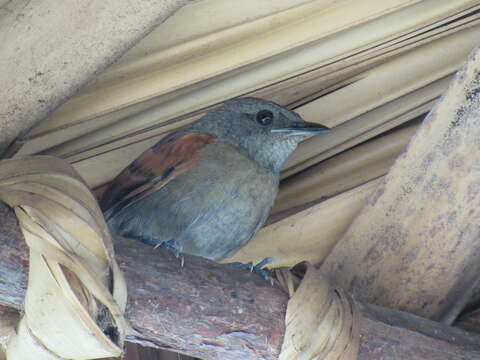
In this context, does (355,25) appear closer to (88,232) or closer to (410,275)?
(410,275)

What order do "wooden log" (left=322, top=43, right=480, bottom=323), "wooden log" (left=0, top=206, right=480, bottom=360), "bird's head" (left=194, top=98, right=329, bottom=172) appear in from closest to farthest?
"wooden log" (left=0, top=206, right=480, bottom=360), "wooden log" (left=322, top=43, right=480, bottom=323), "bird's head" (left=194, top=98, right=329, bottom=172)

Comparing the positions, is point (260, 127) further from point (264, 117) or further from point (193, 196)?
point (193, 196)

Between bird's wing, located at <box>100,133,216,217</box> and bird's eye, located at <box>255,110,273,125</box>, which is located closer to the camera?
bird's wing, located at <box>100,133,216,217</box>

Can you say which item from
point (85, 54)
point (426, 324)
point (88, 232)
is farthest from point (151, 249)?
point (426, 324)

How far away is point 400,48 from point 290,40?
479 millimetres

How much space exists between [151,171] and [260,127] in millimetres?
733

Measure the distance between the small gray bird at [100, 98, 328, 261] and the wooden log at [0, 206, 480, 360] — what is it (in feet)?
1.48

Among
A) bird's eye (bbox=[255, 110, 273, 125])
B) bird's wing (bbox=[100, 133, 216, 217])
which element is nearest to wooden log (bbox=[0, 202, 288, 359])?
Answer: bird's wing (bbox=[100, 133, 216, 217])

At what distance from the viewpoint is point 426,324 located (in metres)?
3.18

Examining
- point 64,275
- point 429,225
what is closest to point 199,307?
point 64,275

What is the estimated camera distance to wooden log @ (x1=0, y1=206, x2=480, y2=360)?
101 inches

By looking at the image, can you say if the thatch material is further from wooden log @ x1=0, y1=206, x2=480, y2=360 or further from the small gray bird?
the small gray bird

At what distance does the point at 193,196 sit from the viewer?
3.36m

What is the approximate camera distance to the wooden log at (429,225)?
3.18 meters
